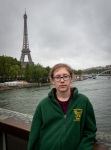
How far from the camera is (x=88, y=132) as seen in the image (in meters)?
1.78

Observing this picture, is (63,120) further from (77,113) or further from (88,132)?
(88,132)

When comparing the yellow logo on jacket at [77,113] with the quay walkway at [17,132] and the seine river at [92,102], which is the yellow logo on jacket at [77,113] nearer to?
the quay walkway at [17,132]

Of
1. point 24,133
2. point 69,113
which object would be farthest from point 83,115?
point 24,133

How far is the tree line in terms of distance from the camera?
48969 millimetres

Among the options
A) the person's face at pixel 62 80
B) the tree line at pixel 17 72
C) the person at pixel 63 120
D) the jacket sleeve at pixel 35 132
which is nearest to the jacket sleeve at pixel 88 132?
the person at pixel 63 120

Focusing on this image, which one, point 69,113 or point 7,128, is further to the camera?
point 7,128

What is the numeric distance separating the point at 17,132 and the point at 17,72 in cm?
5100

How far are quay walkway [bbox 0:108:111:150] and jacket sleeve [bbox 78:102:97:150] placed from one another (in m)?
0.06

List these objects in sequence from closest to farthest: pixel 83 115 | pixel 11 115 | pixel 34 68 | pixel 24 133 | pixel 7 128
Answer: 1. pixel 83 115
2. pixel 24 133
3. pixel 7 128
4. pixel 11 115
5. pixel 34 68

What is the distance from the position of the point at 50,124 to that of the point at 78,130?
10.1 inches

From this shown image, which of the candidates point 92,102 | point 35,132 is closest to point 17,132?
point 35,132

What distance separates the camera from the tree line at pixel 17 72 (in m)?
49.0

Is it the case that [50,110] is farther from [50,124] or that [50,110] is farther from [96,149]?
[96,149]

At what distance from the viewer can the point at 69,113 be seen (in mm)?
1776
